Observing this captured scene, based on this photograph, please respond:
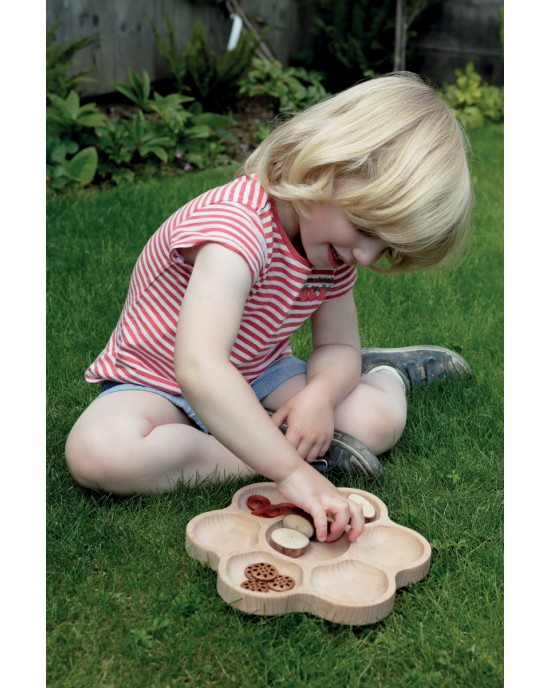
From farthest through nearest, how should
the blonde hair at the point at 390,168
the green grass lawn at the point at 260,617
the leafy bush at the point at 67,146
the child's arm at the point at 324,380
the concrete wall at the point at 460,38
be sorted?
the concrete wall at the point at 460,38 → the leafy bush at the point at 67,146 → the child's arm at the point at 324,380 → the blonde hair at the point at 390,168 → the green grass lawn at the point at 260,617

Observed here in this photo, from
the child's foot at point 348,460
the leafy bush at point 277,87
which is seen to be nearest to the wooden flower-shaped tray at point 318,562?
the child's foot at point 348,460

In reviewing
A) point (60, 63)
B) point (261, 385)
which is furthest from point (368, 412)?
point (60, 63)

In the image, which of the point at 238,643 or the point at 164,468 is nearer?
the point at 238,643

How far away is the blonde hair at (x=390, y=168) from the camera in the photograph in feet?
4.45

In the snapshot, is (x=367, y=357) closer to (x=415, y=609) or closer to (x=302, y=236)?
(x=302, y=236)

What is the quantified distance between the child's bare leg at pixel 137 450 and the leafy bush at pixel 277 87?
3.29 metres

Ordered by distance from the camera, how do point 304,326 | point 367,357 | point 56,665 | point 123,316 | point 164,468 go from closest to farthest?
point 56,665, point 164,468, point 123,316, point 367,357, point 304,326

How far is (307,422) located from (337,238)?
0.37 m

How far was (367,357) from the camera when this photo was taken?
2074 millimetres

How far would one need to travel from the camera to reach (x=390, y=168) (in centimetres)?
136

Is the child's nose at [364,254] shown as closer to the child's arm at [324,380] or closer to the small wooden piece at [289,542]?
the child's arm at [324,380]

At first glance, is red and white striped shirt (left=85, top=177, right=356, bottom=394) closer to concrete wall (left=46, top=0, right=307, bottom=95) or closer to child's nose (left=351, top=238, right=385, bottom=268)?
child's nose (left=351, top=238, right=385, bottom=268)

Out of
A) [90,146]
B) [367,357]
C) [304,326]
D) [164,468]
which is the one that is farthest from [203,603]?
[90,146]

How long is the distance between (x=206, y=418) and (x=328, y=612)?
34 centimetres
